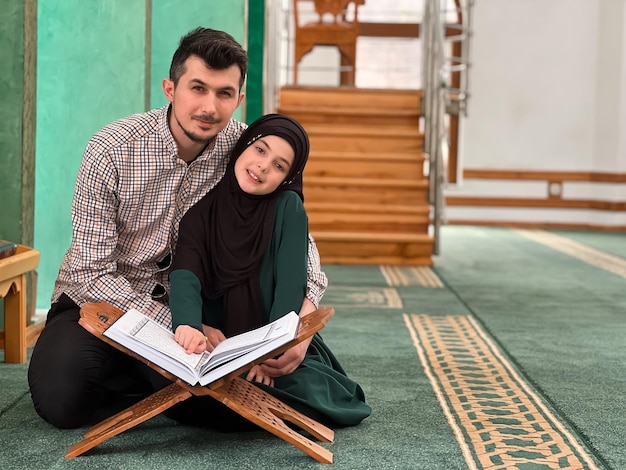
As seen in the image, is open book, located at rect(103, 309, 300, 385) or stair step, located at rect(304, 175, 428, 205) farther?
stair step, located at rect(304, 175, 428, 205)

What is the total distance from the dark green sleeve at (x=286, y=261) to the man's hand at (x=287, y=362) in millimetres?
55

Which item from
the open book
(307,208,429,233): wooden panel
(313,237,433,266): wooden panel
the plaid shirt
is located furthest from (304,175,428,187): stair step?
the open book

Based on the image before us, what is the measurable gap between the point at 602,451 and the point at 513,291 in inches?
109

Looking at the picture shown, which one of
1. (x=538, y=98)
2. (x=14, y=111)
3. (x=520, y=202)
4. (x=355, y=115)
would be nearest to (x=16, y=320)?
(x=14, y=111)

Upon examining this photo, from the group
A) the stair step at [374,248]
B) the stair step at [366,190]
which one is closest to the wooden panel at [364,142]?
the stair step at [366,190]

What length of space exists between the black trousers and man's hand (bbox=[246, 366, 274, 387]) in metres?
0.10

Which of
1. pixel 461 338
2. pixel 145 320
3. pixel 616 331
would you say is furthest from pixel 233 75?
pixel 616 331

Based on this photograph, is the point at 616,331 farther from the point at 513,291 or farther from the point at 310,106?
the point at 310,106

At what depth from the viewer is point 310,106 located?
695cm

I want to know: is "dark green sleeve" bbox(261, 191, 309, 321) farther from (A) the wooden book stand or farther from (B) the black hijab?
(A) the wooden book stand

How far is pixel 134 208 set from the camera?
85.6 inches

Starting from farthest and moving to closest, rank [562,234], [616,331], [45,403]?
[562,234] → [616,331] → [45,403]

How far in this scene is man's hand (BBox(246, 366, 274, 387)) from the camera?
2.04m

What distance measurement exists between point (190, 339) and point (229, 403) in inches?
6.5
